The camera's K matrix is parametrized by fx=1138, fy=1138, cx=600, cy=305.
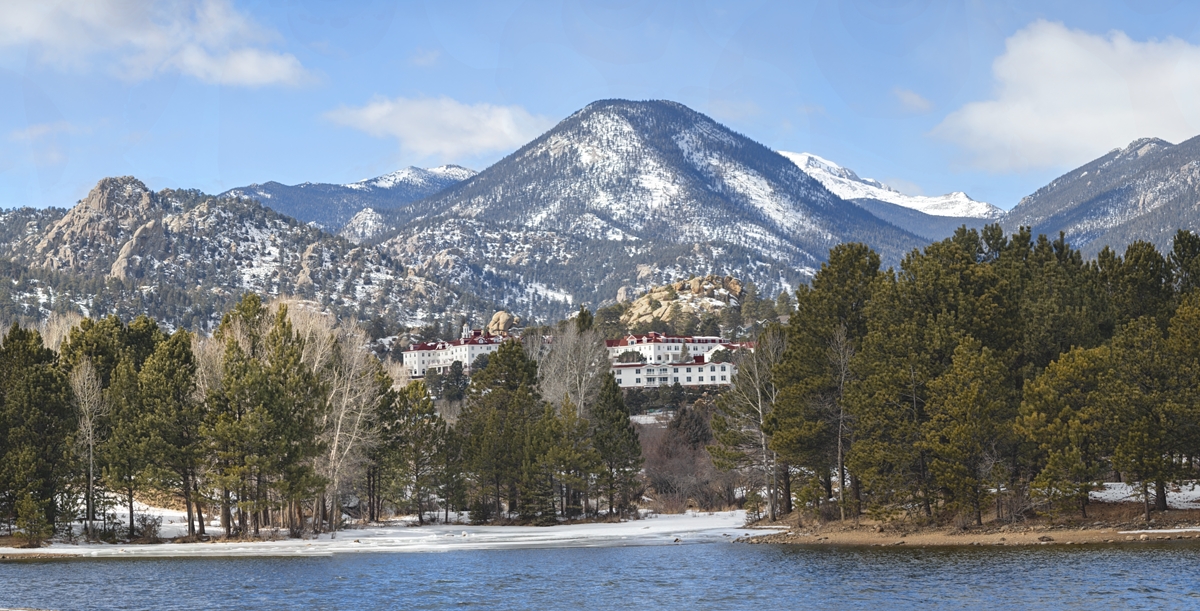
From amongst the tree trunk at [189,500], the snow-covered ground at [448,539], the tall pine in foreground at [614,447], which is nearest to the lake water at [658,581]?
the snow-covered ground at [448,539]

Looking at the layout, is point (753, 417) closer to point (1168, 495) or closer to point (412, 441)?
point (1168, 495)

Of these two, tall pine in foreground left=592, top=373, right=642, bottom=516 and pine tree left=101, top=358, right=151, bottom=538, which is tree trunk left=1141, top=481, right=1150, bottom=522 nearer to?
tall pine in foreground left=592, top=373, right=642, bottom=516

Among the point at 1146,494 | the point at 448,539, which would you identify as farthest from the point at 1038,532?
the point at 448,539

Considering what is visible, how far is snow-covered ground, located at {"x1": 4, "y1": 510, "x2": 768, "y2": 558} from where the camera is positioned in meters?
60.6

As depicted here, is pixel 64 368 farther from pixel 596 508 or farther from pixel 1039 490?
pixel 1039 490

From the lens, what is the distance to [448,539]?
71562 mm

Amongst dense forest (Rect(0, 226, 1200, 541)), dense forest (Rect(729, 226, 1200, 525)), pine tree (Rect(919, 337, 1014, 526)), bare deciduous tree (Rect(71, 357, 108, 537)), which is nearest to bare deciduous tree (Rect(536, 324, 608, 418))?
dense forest (Rect(0, 226, 1200, 541))

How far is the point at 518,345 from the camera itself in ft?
319

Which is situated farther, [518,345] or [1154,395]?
[518,345]

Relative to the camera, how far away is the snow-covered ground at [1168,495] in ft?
Result: 181

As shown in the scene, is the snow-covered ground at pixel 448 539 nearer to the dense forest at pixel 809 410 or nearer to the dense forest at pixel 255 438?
the dense forest at pixel 255 438

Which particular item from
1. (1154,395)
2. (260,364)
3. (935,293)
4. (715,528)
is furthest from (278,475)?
(1154,395)

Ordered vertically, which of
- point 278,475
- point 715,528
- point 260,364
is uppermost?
point 260,364

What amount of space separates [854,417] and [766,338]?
16202 millimetres
